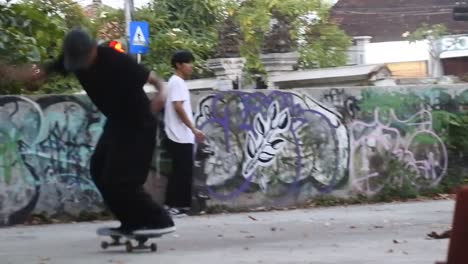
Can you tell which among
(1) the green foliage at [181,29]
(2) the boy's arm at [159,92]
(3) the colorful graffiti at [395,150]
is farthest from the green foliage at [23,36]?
(1) the green foliage at [181,29]

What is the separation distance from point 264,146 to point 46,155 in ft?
7.96

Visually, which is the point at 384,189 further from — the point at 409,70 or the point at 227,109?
the point at 409,70

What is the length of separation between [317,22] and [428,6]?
2140 cm

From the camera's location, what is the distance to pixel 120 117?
7.40 metres

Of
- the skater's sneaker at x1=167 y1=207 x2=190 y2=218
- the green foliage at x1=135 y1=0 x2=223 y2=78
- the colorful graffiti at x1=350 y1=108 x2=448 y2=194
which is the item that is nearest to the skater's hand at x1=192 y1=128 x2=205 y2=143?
the skater's sneaker at x1=167 y1=207 x2=190 y2=218

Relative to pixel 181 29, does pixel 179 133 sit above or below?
below

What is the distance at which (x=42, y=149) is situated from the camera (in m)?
10.5

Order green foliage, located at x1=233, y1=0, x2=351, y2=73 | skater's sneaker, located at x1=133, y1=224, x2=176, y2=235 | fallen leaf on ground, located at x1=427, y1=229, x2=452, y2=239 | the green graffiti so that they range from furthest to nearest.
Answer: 1. green foliage, located at x1=233, y1=0, x2=351, y2=73
2. the green graffiti
3. fallen leaf on ground, located at x1=427, y1=229, x2=452, y2=239
4. skater's sneaker, located at x1=133, y1=224, x2=176, y2=235

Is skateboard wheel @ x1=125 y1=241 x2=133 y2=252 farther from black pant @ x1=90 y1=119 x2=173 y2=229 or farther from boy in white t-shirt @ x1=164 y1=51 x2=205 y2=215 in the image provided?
boy in white t-shirt @ x1=164 y1=51 x2=205 y2=215

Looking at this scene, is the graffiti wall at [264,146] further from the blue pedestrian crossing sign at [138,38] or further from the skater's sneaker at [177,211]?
the blue pedestrian crossing sign at [138,38]

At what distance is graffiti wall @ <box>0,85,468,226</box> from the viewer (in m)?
10.4

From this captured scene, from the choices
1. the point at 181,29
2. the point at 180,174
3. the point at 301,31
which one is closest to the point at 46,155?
the point at 180,174

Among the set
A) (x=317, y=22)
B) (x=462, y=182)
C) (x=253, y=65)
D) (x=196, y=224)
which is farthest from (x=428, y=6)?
(x=196, y=224)

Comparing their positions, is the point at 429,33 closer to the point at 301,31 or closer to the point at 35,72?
the point at 301,31
